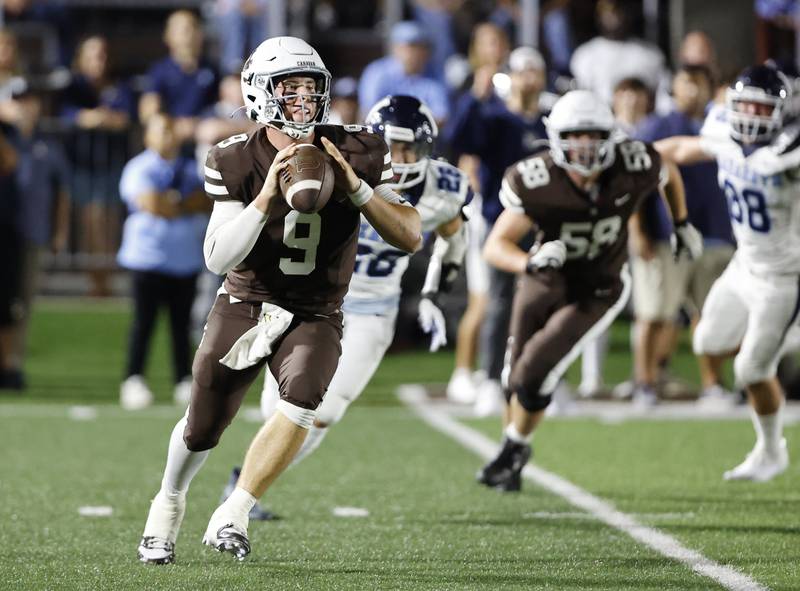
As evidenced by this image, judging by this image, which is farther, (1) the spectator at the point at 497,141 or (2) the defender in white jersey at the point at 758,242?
(1) the spectator at the point at 497,141

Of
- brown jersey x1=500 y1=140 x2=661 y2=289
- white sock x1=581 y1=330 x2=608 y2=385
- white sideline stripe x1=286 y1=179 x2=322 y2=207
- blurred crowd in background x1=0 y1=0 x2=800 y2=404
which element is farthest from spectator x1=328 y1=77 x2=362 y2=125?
white sideline stripe x1=286 y1=179 x2=322 y2=207

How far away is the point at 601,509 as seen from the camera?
226 inches

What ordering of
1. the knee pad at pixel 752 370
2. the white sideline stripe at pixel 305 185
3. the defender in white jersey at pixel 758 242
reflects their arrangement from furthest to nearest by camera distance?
the knee pad at pixel 752 370 → the defender in white jersey at pixel 758 242 → the white sideline stripe at pixel 305 185

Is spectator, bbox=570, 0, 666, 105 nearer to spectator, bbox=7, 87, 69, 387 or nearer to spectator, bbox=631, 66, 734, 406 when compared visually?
spectator, bbox=631, 66, 734, 406

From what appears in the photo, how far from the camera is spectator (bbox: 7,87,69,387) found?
31.8 ft

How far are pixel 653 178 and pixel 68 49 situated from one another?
7.75 metres

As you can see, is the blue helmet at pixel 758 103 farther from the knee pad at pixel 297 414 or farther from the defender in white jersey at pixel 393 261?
the knee pad at pixel 297 414

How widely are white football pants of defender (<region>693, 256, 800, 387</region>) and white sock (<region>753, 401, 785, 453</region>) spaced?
0.59ft

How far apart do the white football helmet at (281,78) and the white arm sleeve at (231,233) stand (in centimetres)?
27

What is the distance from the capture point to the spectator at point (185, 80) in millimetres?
10438

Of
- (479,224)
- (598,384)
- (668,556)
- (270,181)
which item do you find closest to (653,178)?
(668,556)

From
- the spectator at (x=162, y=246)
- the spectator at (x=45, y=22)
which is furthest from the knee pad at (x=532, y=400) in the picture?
the spectator at (x=45, y=22)

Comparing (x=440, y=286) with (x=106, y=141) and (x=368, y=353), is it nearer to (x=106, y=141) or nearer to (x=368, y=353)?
(x=368, y=353)

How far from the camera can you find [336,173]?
4.33 meters
